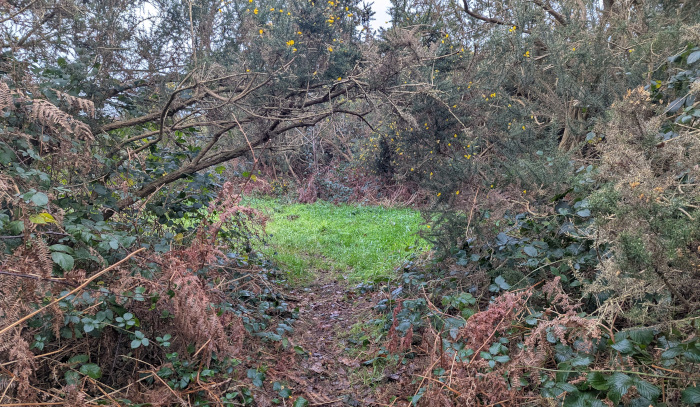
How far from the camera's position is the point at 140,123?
4066 mm

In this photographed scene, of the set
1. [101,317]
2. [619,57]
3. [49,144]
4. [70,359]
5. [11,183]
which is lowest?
[70,359]

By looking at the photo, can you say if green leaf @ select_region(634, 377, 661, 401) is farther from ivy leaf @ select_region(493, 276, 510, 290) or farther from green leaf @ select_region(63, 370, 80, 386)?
green leaf @ select_region(63, 370, 80, 386)

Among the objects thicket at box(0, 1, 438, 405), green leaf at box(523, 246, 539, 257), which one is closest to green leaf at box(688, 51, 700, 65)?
green leaf at box(523, 246, 539, 257)

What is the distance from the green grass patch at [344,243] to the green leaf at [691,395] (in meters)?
3.39

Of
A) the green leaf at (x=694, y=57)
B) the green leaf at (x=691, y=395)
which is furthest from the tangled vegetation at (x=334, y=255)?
the green leaf at (x=694, y=57)

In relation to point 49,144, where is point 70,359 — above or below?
below

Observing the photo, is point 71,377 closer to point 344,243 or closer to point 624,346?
point 624,346

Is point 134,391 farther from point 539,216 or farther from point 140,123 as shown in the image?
point 539,216

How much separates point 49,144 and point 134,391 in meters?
1.89

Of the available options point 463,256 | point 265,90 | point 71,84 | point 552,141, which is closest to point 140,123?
point 71,84

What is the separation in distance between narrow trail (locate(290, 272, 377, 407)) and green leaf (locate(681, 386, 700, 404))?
6.95ft

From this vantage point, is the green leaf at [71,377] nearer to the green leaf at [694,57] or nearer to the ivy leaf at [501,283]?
the ivy leaf at [501,283]

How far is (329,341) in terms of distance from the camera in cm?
459

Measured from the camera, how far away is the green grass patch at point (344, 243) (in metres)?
6.57
